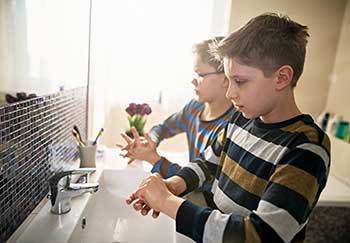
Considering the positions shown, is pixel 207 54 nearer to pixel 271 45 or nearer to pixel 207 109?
pixel 207 109

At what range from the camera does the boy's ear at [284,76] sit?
1.81 ft

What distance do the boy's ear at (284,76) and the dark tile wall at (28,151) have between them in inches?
22.2

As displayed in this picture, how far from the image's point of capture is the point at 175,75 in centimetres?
180

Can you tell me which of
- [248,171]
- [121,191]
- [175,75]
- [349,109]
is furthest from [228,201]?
[349,109]

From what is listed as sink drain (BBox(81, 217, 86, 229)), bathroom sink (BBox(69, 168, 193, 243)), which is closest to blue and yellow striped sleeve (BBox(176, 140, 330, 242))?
bathroom sink (BBox(69, 168, 193, 243))

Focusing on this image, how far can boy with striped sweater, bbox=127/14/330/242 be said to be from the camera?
47 cm

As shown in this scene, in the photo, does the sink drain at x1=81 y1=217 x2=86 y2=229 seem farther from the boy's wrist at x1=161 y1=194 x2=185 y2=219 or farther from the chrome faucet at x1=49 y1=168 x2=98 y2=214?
the boy's wrist at x1=161 y1=194 x2=185 y2=219

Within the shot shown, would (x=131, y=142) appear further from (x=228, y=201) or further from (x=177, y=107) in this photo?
(x=177, y=107)

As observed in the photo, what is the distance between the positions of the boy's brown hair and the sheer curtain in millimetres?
1126

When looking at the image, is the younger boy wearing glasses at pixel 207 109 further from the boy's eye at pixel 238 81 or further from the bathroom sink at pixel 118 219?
the boy's eye at pixel 238 81

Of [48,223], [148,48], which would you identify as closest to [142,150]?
[48,223]

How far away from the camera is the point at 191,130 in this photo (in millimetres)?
1170

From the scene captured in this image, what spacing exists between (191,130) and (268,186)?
685 mm

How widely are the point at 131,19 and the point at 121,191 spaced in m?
1.11
